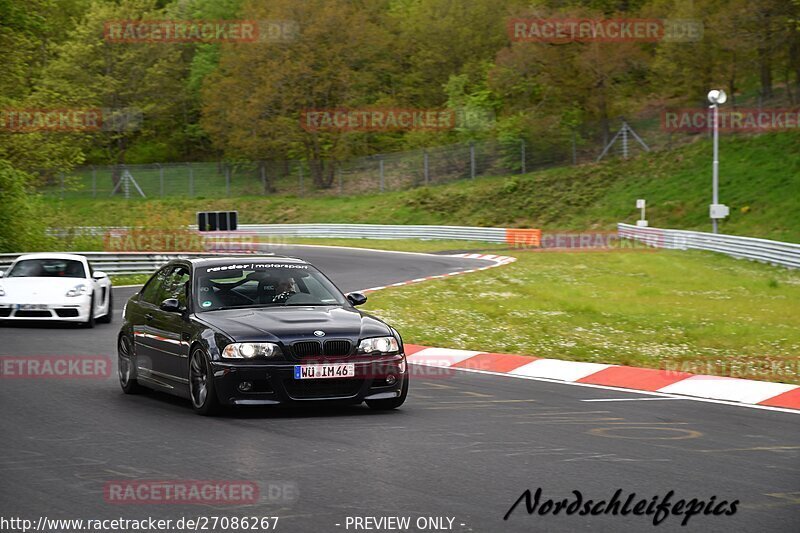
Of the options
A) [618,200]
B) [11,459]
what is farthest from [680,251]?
[11,459]

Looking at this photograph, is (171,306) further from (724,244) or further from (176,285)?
(724,244)

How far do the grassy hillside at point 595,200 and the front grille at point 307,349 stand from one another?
33929mm

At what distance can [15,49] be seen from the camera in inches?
1451

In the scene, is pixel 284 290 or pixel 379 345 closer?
pixel 379 345

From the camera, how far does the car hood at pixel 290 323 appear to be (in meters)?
10.1

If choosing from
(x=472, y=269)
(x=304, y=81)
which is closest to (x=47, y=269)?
(x=472, y=269)

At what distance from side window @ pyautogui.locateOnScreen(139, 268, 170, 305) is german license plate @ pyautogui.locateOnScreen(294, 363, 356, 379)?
247 cm

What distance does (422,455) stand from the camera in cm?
843

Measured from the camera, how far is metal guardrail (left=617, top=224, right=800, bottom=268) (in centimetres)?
3606

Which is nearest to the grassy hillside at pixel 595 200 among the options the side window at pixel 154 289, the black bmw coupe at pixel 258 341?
the side window at pixel 154 289

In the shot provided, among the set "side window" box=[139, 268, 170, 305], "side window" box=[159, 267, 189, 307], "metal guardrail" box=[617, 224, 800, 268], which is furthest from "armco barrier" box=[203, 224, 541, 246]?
"side window" box=[159, 267, 189, 307]

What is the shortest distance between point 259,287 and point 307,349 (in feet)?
4.90

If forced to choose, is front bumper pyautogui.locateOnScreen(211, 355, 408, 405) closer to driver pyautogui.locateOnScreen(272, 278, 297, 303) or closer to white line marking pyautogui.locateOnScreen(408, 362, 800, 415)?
driver pyautogui.locateOnScreen(272, 278, 297, 303)

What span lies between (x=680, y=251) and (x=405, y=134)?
40791 millimetres
